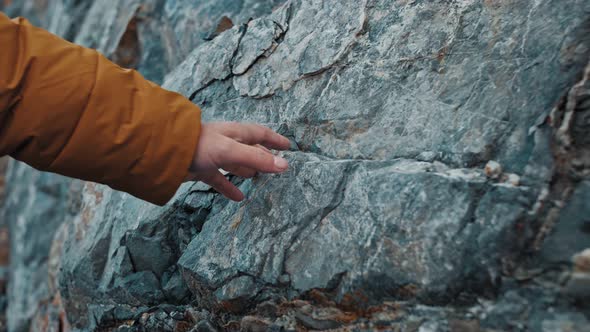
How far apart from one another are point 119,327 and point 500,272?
1.50 meters

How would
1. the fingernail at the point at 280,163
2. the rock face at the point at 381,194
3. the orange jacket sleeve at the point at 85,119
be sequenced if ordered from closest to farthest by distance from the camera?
the rock face at the point at 381,194 < the orange jacket sleeve at the point at 85,119 < the fingernail at the point at 280,163

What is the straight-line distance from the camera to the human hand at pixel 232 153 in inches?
61.9

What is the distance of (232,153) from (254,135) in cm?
16

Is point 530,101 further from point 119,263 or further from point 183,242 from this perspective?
point 119,263

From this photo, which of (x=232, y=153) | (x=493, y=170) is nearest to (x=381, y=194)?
(x=493, y=170)

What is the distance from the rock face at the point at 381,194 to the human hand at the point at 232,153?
0.11 metres

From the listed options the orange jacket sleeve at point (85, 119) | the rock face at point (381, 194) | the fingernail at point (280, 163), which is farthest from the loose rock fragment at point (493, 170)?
the orange jacket sleeve at point (85, 119)

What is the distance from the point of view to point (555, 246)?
4.23 ft

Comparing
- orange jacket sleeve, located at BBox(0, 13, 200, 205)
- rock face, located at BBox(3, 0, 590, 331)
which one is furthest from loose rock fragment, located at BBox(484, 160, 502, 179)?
orange jacket sleeve, located at BBox(0, 13, 200, 205)

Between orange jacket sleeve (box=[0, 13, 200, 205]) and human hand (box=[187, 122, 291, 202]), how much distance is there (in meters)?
0.05

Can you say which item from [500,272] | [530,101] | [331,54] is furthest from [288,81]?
[500,272]

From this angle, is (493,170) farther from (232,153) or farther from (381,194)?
(232,153)

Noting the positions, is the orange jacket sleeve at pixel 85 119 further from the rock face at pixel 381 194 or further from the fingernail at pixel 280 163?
the rock face at pixel 381 194

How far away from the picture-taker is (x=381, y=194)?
1557 millimetres
